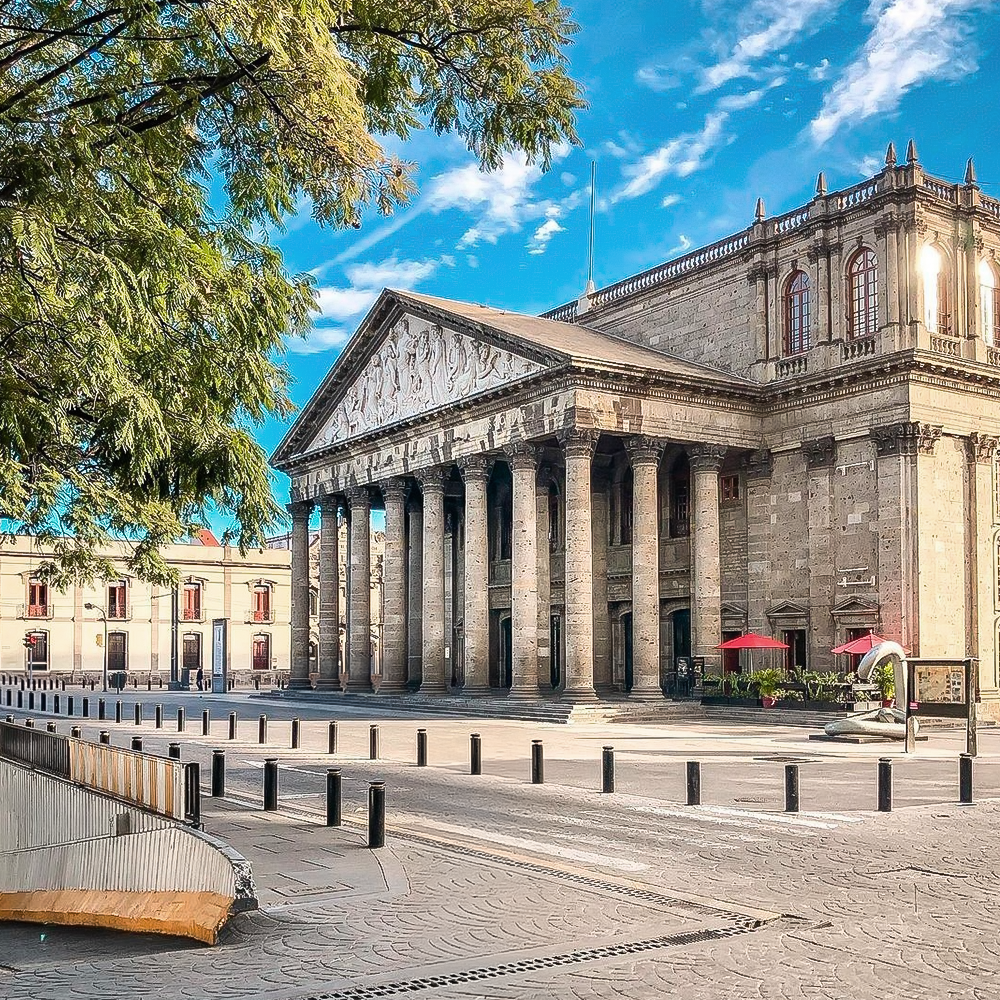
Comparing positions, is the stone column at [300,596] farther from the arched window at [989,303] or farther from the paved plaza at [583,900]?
the paved plaza at [583,900]

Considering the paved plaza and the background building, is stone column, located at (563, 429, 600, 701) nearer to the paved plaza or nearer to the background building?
the paved plaza

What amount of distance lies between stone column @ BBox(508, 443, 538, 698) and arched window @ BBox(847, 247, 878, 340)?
36.5ft

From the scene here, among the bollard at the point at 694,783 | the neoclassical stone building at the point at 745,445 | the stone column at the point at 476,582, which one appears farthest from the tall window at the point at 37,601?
the bollard at the point at 694,783

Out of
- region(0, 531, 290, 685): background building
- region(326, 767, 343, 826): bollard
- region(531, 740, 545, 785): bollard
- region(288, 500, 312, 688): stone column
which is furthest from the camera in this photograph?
region(0, 531, 290, 685): background building

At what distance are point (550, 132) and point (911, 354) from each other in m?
28.3

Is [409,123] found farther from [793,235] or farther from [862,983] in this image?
[793,235]

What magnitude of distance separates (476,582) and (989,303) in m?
19.3

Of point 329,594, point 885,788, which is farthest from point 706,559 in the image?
point 885,788

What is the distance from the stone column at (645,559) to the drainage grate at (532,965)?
30059 millimetres

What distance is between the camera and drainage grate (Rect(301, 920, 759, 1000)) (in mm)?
7430

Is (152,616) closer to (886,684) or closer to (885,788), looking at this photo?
(886,684)

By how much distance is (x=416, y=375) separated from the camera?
47.7 meters

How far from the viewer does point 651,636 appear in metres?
39.2

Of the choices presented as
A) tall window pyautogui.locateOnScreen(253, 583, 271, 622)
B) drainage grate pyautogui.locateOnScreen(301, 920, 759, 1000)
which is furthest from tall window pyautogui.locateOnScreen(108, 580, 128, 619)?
drainage grate pyautogui.locateOnScreen(301, 920, 759, 1000)
